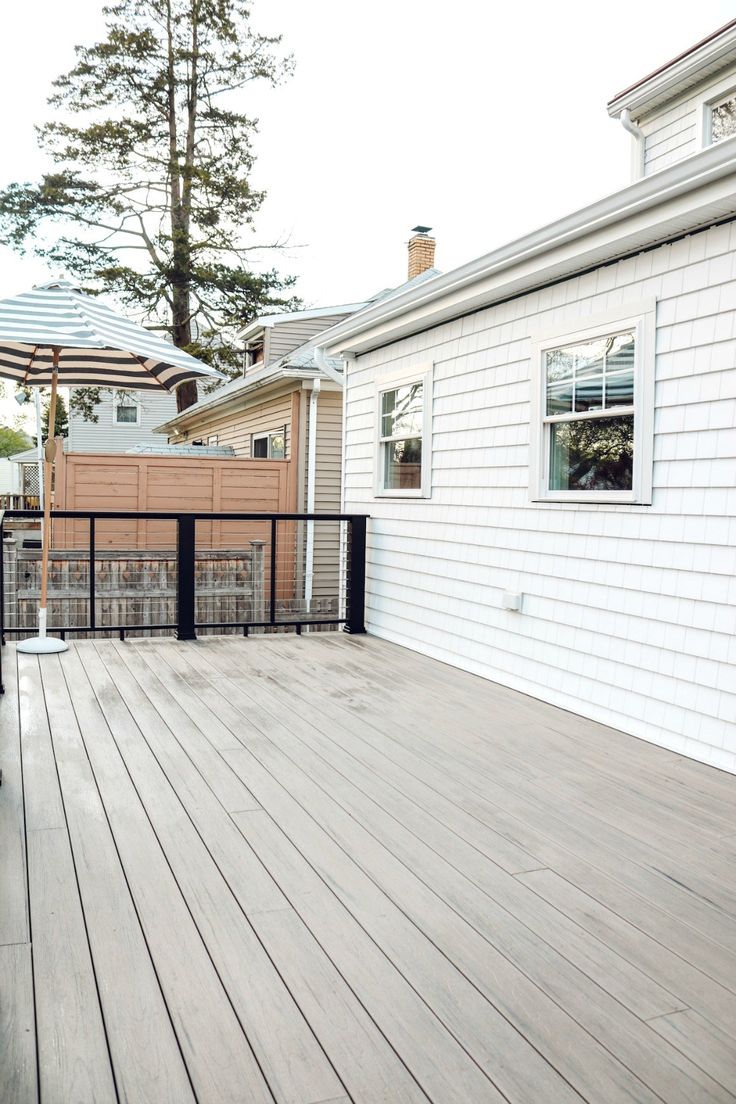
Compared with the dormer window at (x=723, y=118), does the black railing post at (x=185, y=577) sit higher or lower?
lower

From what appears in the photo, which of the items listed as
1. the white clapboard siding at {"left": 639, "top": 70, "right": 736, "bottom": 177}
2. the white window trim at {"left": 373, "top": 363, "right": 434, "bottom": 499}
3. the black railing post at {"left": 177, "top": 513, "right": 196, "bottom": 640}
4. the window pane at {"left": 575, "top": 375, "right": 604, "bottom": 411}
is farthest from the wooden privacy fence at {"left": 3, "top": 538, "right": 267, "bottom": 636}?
the white clapboard siding at {"left": 639, "top": 70, "right": 736, "bottom": 177}

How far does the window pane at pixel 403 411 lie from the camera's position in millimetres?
6307

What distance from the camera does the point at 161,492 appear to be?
9.86 meters

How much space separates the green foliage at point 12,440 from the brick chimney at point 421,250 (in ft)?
122

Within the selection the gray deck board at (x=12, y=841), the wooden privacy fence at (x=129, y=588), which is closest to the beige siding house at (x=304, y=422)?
the wooden privacy fence at (x=129, y=588)

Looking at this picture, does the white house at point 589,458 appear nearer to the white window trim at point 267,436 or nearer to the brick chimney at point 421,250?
the white window trim at point 267,436

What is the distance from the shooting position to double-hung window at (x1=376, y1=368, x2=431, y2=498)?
20.2 ft

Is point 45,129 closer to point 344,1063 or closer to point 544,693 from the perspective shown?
point 544,693

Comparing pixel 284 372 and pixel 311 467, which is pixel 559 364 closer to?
pixel 284 372

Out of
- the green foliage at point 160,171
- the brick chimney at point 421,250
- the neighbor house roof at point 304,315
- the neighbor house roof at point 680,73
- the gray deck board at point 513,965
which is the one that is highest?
the green foliage at point 160,171

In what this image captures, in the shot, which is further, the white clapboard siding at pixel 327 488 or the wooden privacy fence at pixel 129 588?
the white clapboard siding at pixel 327 488

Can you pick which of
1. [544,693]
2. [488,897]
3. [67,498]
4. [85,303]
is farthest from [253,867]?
[67,498]

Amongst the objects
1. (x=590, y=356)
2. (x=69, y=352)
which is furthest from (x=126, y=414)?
(x=590, y=356)

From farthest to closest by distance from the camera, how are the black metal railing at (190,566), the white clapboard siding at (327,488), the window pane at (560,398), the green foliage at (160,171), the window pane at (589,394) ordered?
the green foliage at (160,171) < the white clapboard siding at (327,488) < the black metal railing at (190,566) < the window pane at (560,398) < the window pane at (589,394)
